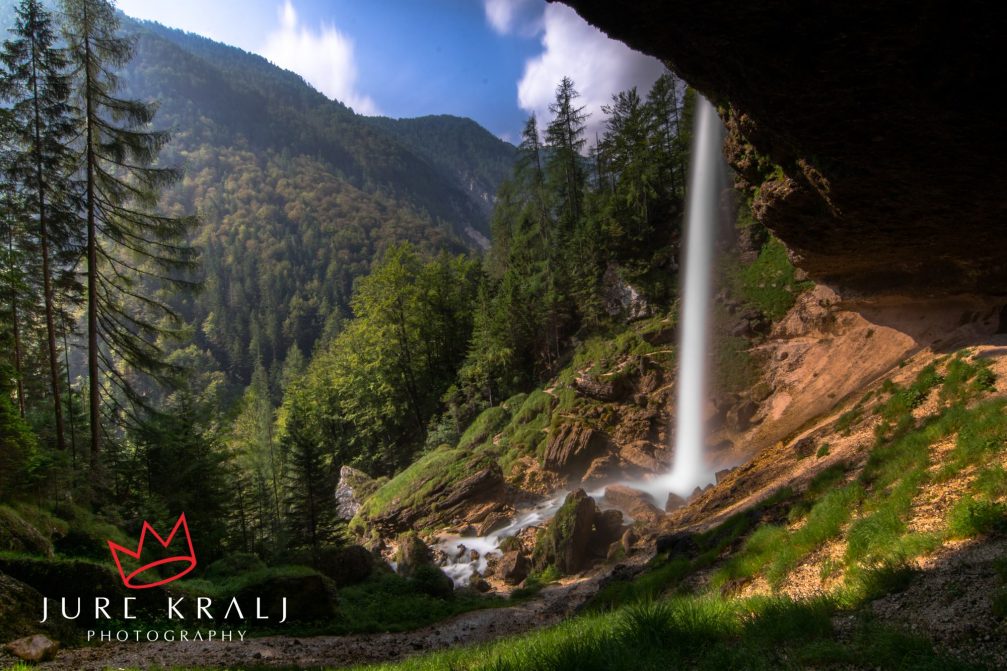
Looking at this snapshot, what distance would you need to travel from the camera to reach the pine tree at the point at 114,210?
578 inches

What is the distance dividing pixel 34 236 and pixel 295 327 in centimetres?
11364

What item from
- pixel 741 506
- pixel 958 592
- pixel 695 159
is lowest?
pixel 741 506

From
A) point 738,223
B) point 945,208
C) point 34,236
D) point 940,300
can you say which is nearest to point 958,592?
point 945,208

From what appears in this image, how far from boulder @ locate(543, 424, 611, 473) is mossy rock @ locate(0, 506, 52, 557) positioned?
63.3 feet

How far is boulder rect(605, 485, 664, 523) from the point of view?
17.6 meters

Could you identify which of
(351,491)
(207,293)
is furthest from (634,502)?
(207,293)

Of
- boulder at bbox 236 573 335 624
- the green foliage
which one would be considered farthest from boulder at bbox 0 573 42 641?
the green foliage

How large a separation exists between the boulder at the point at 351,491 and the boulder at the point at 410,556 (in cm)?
1334

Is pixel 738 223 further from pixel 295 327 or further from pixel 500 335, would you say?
pixel 295 327

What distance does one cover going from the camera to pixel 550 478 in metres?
24.7

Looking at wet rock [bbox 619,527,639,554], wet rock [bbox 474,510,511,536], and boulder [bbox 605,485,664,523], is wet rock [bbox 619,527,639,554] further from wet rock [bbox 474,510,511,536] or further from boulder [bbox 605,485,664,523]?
wet rock [bbox 474,510,511,536]

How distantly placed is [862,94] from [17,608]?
39.8 ft

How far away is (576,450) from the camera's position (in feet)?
80.3

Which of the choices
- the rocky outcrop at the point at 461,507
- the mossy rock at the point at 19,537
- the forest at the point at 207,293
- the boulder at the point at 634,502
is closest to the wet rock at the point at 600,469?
the boulder at the point at 634,502
